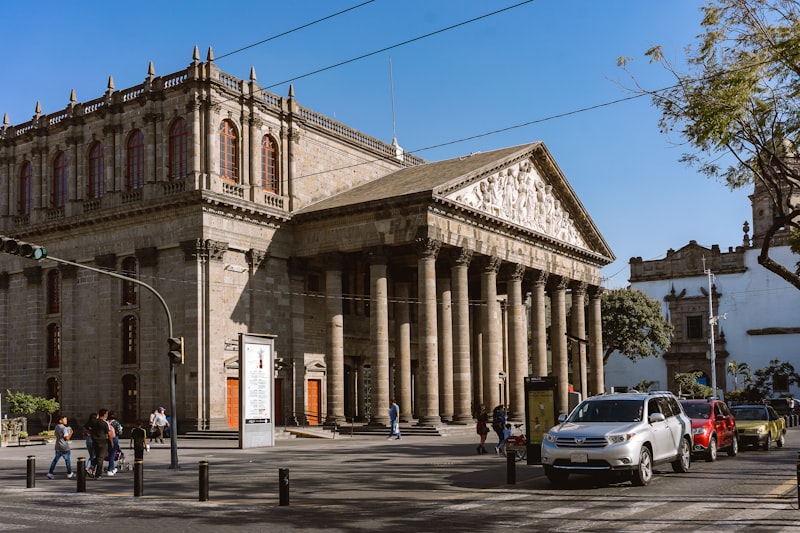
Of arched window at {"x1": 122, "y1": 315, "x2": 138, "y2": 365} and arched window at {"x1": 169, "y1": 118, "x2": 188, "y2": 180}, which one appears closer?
arched window at {"x1": 169, "y1": 118, "x2": 188, "y2": 180}

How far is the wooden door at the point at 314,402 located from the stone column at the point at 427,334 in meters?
6.84

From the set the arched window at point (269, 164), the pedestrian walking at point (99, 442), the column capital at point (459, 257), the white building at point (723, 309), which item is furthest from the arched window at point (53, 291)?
the white building at point (723, 309)

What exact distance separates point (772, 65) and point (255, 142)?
25.9 m

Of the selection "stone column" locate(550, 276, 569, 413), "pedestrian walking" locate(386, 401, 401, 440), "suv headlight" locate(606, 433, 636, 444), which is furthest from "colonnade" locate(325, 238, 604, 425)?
"suv headlight" locate(606, 433, 636, 444)

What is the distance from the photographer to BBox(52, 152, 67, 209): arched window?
46.1 meters

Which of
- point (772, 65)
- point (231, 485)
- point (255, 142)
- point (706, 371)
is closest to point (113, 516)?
point (231, 485)

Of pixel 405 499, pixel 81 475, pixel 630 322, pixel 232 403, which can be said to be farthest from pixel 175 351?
pixel 630 322

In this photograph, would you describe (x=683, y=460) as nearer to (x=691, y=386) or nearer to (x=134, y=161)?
(x=134, y=161)

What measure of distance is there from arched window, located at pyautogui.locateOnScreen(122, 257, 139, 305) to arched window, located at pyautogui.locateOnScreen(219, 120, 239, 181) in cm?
614

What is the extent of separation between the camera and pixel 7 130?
49.0 m

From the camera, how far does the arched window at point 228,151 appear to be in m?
41.2

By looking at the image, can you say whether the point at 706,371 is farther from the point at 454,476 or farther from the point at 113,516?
the point at 113,516

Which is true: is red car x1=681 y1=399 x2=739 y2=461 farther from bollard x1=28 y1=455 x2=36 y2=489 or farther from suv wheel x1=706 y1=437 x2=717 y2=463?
bollard x1=28 y1=455 x2=36 y2=489

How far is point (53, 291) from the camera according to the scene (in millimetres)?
46094
